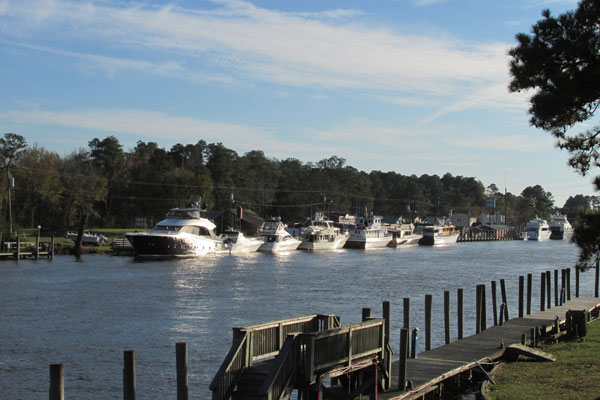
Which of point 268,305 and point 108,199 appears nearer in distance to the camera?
point 268,305

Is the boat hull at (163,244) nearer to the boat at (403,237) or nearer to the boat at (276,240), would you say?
the boat at (276,240)

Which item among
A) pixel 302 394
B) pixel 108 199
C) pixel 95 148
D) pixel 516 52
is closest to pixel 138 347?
pixel 302 394

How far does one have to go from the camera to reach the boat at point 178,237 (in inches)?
2923

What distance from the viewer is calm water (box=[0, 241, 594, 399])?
23969mm

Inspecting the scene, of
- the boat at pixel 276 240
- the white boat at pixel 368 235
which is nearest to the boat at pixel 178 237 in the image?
the boat at pixel 276 240

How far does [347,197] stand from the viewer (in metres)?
186

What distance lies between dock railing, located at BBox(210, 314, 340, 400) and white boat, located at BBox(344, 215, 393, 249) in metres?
101

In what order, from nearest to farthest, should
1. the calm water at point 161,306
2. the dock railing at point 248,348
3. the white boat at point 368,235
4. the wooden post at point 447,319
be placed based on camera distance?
1. the dock railing at point 248,348
2. the calm water at point 161,306
3. the wooden post at point 447,319
4. the white boat at point 368,235

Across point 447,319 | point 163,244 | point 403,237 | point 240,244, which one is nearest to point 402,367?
point 447,319

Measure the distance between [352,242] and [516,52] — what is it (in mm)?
103945

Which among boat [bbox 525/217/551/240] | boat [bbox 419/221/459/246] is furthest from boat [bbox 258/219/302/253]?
boat [bbox 525/217/551/240]

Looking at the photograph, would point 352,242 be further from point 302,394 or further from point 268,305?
point 302,394

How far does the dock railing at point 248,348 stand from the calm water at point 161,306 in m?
5.32

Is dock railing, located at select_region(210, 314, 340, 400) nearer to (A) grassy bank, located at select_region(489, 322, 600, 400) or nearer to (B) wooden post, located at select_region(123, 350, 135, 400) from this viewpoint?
(B) wooden post, located at select_region(123, 350, 135, 400)
